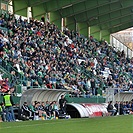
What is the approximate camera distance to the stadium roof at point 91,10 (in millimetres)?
45125

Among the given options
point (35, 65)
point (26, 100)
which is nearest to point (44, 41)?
point (35, 65)

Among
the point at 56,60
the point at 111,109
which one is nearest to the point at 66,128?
the point at 111,109

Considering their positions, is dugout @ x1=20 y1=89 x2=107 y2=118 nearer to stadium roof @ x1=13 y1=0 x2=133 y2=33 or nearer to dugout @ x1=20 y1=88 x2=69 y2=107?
dugout @ x1=20 y1=88 x2=69 y2=107

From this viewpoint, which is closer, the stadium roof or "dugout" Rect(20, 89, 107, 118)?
"dugout" Rect(20, 89, 107, 118)

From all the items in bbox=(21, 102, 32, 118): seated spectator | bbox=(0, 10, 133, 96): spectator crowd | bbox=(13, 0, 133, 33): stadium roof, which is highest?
bbox=(13, 0, 133, 33): stadium roof

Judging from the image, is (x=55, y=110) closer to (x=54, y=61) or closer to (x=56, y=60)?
(x=54, y=61)

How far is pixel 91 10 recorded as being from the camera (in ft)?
168

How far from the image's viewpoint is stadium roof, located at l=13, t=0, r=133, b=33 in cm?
4512

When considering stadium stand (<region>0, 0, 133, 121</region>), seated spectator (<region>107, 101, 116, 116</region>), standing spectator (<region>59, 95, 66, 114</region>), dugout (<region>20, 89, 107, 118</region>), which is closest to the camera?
dugout (<region>20, 89, 107, 118</region>)

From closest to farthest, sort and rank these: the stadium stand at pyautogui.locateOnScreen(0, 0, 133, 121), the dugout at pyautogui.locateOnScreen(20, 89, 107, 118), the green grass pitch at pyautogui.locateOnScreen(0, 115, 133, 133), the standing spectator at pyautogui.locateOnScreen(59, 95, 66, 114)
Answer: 1. the green grass pitch at pyautogui.locateOnScreen(0, 115, 133, 133)
2. the dugout at pyautogui.locateOnScreen(20, 89, 107, 118)
3. the standing spectator at pyautogui.locateOnScreen(59, 95, 66, 114)
4. the stadium stand at pyautogui.locateOnScreen(0, 0, 133, 121)

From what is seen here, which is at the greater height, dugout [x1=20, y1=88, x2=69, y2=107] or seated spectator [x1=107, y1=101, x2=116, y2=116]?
dugout [x1=20, y1=88, x2=69, y2=107]

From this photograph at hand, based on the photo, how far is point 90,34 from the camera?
57.1 metres

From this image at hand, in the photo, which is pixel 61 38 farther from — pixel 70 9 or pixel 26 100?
pixel 26 100

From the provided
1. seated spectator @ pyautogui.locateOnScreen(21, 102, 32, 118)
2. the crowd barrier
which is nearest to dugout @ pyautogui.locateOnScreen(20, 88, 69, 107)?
seated spectator @ pyautogui.locateOnScreen(21, 102, 32, 118)
